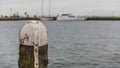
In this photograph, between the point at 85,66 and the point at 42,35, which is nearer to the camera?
the point at 42,35

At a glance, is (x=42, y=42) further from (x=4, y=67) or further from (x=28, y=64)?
(x=4, y=67)

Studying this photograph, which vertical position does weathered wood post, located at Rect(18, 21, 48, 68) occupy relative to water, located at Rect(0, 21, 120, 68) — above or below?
above

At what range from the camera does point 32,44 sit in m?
4.45

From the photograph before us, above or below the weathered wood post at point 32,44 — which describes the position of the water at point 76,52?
below

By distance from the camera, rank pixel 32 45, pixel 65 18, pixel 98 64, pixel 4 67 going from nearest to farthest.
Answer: pixel 32 45 → pixel 4 67 → pixel 98 64 → pixel 65 18

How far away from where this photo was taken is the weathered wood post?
447 centimetres

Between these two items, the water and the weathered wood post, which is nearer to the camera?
the weathered wood post

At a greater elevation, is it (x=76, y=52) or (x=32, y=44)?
(x=32, y=44)

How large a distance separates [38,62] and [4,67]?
40.0 ft

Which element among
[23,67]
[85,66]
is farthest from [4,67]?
[23,67]

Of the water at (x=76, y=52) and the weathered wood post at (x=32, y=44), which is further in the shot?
the water at (x=76, y=52)

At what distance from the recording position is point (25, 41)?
178 inches

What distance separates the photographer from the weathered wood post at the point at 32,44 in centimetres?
447

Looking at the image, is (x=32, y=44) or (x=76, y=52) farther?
(x=76, y=52)
